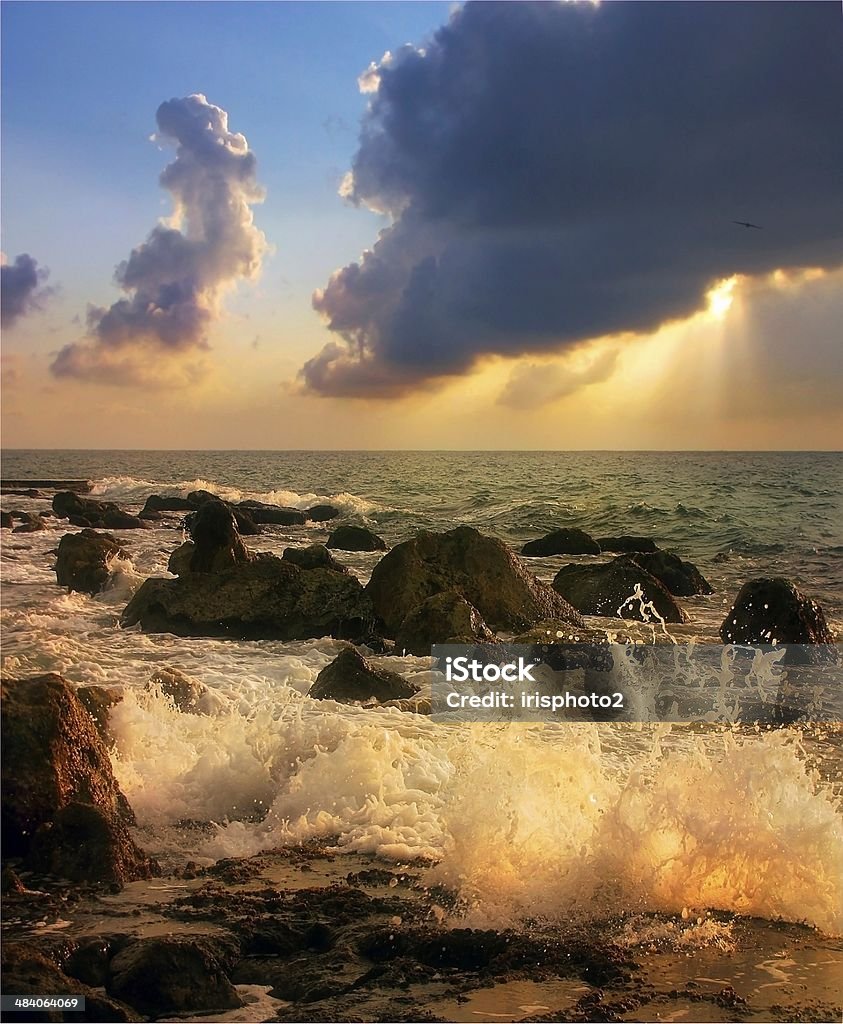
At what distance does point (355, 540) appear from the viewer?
38.2 feet

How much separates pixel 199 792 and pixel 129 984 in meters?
2.37

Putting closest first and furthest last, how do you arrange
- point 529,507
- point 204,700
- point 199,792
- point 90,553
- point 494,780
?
point 494,780 → point 199,792 → point 204,700 → point 90,553 → point 529,507

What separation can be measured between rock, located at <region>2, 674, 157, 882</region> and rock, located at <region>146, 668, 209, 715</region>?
79.4 inches

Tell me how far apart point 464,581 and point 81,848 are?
16.4 ft

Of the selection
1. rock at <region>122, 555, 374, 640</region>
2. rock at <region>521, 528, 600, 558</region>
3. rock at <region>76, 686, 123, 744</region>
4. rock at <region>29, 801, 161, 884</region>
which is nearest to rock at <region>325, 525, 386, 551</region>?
rock at <region>122, 555, 374, 640</region>

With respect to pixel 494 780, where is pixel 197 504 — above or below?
above

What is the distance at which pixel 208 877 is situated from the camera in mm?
5258

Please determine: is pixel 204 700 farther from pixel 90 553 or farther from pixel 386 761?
pixel 90 553

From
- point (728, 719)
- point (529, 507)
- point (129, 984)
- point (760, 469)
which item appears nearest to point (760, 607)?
point (728, 719)

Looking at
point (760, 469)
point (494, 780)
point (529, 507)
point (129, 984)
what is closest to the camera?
Answer: point (129, 984)

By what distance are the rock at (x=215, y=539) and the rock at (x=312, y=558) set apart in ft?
1.89

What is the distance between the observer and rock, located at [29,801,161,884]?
4992mm

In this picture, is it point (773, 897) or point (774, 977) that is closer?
point (774, 977)

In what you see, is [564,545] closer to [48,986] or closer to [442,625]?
[442,625]
